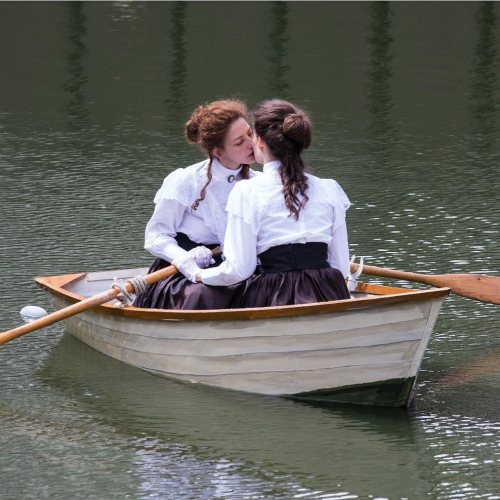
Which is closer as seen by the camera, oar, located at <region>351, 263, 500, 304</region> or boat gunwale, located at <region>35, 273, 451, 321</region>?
boat gunwale, located at <region>35, 273, 451, 321</region>

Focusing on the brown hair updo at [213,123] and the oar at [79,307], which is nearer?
the brown hair updo at [213,123]

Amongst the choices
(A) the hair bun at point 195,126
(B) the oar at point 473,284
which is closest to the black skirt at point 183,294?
(A) the hair bun at point 195,126

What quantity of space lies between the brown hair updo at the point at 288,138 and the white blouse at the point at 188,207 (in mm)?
667

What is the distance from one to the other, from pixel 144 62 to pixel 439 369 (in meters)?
10.7

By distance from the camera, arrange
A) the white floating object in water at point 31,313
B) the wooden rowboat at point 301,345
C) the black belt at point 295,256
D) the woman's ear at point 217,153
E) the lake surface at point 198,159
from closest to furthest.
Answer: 1. the lake surface at point 198,159
2. the wooden rowboat at point 301,345
3. the black belt at point 295,256
4. the woman's ear at point 217,153
5. the white floating object in water at point 31,313

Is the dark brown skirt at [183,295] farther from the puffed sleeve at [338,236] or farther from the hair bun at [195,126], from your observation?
the hair bun at [195,126]

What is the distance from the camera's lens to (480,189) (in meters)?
11.2

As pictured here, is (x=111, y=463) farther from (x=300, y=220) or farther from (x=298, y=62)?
(x=298, y=62)

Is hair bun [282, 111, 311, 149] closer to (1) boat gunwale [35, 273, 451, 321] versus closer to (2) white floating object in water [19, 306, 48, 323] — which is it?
(1) boat gunwale [35, 273, 451, 321]

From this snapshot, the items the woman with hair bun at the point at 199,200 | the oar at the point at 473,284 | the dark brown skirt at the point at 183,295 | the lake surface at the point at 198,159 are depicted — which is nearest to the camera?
the lake surface at the point at 198,159

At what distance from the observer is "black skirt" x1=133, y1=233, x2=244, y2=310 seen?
22.4ft

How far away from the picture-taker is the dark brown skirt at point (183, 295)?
6.82m

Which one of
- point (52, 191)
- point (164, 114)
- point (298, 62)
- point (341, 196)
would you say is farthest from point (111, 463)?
point (298, 62)

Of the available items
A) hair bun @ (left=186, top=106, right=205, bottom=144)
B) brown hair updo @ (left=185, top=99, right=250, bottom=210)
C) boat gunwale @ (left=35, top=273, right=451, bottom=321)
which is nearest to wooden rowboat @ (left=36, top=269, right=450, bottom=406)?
boat gunwale @ (left=35, top=273, right=451, bottom=321)
